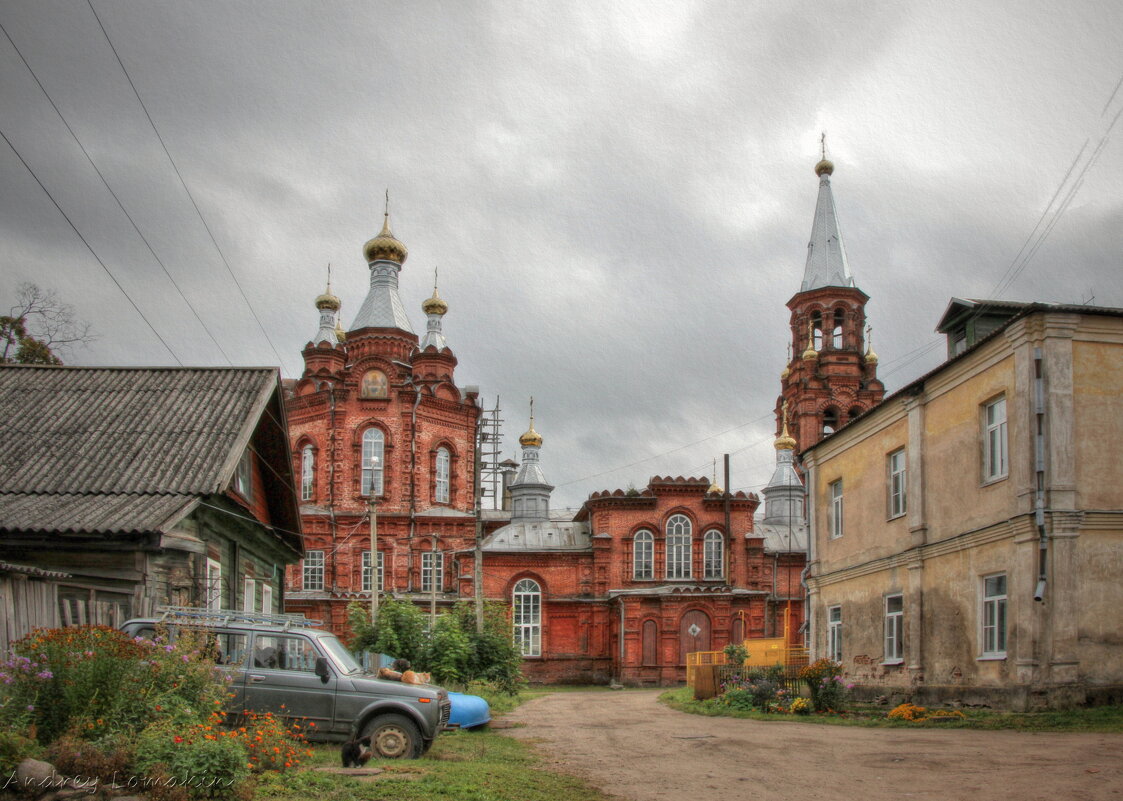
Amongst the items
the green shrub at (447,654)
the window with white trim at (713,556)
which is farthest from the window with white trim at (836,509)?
the window with white trim at (713,556)

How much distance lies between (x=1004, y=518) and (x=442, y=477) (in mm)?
39005

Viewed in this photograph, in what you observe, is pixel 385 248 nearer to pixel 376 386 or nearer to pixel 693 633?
pixel 376 386

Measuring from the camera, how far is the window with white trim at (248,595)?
68.9 feet

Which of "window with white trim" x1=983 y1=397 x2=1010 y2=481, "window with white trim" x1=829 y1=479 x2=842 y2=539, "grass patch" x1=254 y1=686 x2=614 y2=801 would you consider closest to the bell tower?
"window with white trim" x1=829 y1=479 x2=842 y2=539

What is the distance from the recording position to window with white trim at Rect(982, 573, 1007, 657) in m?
17.8

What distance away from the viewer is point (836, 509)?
26.2 meters

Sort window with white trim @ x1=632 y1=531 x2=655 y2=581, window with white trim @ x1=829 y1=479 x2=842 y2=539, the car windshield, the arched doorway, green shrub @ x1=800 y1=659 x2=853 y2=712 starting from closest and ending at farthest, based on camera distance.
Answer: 1. the car windshield
2. green shrub @ x1=800 y1=659 x2=853 y2=712
3. window with white trim @ x1=829 y1=479 x2=842 y2=539
4. the arched doorway
5. window with white trim @ x1=632 y1=531 x2=655 y2=581

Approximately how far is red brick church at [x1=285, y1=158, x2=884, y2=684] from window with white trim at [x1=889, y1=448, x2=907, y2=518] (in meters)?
25.8

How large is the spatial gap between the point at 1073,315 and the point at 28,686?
1526cm

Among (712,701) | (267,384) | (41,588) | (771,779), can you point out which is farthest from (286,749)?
(712,701)

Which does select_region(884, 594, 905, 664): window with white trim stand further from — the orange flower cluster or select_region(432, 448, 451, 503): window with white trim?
select_region(432, 448, 451, 503): window with white trim

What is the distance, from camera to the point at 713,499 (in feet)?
168

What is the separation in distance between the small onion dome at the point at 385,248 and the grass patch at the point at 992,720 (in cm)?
4118

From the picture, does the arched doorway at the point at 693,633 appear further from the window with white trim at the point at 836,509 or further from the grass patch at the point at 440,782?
the grass patch at the point at 440,782
